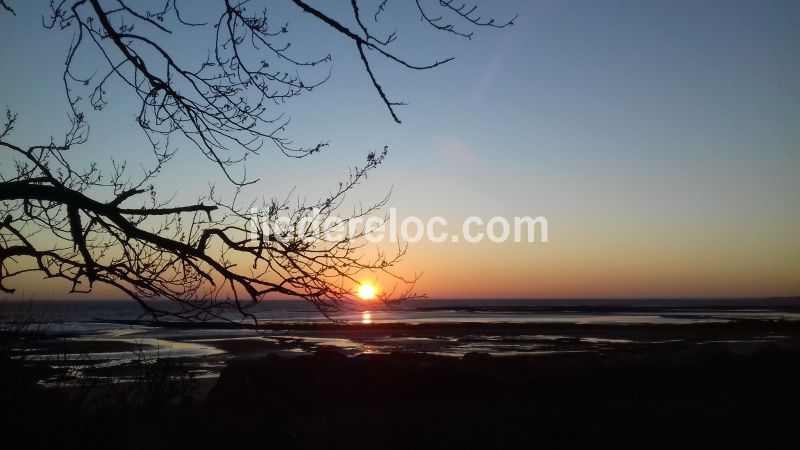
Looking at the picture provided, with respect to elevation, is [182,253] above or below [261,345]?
above

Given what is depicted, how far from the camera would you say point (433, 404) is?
51.6 feet

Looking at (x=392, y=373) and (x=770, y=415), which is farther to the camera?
(x=392, y=373)

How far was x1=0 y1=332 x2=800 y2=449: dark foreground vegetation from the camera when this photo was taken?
534 centimetres

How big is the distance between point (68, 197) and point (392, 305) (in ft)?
8.03

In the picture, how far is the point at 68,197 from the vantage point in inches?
165

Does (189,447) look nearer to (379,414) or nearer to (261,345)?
(379,414)

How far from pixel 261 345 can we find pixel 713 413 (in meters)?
29.8

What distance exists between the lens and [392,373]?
1742 cm

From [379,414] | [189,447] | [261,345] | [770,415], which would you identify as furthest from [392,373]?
[261,345]

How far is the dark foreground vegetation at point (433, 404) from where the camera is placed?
5336 millimetres

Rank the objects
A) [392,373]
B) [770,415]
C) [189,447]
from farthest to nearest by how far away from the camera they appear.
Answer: [392,373]
[770,415]
[189,447]

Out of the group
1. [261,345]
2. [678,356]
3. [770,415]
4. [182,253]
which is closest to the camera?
[182,253]

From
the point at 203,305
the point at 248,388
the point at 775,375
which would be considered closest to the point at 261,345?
the point at 248,388

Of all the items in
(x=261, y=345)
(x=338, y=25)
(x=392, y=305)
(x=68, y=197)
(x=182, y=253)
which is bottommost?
(x=261, y=345)
